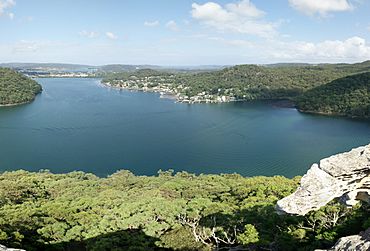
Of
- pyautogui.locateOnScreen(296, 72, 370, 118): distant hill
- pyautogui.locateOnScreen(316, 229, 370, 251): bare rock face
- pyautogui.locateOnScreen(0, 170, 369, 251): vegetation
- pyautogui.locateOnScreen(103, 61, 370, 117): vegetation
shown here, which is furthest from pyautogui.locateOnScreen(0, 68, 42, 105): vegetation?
pyautogui.locateOnScreen(316, 229, 370, 251): bare rock face

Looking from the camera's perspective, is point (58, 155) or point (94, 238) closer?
point (94, 238)

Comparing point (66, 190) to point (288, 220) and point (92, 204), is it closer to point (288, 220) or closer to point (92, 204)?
point (92, 204)

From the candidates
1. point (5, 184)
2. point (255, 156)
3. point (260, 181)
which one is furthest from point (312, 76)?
point (5, 184)

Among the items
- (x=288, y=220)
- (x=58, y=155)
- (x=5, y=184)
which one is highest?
(x=288, y=220)

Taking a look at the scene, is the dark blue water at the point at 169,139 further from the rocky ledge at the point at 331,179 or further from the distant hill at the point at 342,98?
the rocky ledge at the point at 331,179

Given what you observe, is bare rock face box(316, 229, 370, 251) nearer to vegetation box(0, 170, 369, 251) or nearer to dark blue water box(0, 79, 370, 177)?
vegetation box(0, 170, 369, 251)

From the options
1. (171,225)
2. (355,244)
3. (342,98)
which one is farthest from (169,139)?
(342,98)

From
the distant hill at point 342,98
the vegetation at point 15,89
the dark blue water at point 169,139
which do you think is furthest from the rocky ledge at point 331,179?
the vegetation at point 15,89
